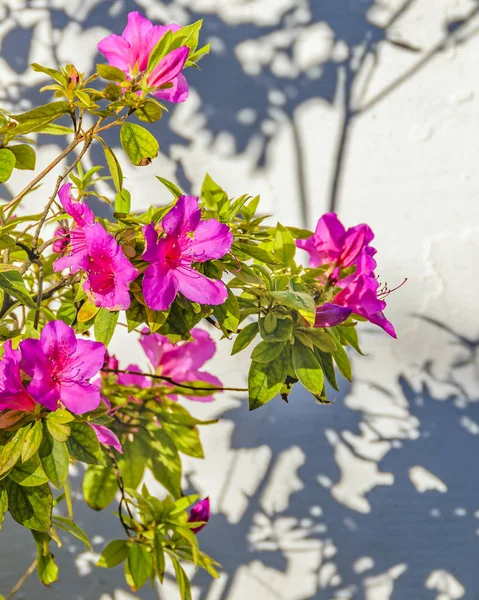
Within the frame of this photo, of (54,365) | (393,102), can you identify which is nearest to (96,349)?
(54,365)

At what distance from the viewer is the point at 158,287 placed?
0.72 metres

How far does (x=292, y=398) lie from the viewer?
158cm

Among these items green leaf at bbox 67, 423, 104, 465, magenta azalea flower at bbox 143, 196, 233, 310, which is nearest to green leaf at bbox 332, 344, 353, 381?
magenta azalea flower at bbox 143, 196, 233, 310

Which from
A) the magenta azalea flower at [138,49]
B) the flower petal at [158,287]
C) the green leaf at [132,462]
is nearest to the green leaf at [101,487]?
the green leaf at [132,462]

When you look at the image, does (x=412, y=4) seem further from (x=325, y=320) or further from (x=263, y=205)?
(x=325, y=320)

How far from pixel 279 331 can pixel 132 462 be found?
451 millimetres

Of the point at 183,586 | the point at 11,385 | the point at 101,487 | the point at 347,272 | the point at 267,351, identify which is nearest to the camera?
the point at 11,385

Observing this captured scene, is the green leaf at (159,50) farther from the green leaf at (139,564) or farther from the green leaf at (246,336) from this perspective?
the green leaf at (139,564)

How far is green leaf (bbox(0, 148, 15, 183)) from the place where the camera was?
85cm

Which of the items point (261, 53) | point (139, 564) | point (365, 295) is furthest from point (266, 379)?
point (261, 53)

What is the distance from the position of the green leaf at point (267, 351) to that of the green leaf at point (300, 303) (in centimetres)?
8

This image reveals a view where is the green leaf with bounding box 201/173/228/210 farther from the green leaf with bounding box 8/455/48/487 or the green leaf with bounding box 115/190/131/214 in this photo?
the green leaf with bounding box 8/455/48/487

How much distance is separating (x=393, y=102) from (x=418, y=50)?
12 centimetres

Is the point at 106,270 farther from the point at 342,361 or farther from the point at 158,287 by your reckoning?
the point at 342,361
